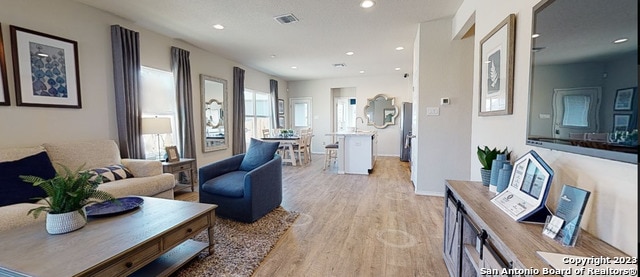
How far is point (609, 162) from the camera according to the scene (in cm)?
94

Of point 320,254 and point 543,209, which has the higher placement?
point 543,209

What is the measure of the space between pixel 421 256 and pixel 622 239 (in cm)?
145

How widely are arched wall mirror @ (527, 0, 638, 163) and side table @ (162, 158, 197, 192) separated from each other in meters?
4.02

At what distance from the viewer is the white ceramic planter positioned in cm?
157

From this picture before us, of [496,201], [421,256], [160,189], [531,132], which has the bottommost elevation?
[421,256]

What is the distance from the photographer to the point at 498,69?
189cm

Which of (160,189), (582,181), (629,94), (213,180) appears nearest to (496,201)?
(582,181)

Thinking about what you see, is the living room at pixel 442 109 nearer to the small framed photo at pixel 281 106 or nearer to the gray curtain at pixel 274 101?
the gray curtain at pixel 274 101

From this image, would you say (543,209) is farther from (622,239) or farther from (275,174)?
(275,174)

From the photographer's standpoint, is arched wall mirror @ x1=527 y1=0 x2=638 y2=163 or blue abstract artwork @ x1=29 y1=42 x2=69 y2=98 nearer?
arched wall mirror @ x1=527 y1=0 x2=638 y2=163

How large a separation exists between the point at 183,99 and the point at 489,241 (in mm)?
4693

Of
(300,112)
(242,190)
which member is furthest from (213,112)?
(300,112)

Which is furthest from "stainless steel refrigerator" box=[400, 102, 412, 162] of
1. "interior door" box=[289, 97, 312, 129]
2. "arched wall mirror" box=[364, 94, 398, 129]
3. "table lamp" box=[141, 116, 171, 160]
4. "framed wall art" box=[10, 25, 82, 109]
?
"framed wall art" box=[10, 25, 82, 109]

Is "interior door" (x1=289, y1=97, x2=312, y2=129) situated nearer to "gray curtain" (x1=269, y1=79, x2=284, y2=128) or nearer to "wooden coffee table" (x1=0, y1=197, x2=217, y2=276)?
"gray curtain" (x1=269, y1=79, x2=284, y2=128)
